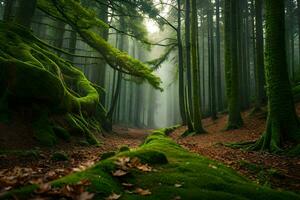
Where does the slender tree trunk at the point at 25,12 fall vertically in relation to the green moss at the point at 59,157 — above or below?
above

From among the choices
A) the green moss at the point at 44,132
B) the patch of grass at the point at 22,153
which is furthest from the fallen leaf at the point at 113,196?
the green moss at the point at 44,132

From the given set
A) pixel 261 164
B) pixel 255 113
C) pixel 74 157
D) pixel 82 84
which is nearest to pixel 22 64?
pixel 74 157

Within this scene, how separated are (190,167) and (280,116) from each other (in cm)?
479

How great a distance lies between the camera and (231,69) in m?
13.2

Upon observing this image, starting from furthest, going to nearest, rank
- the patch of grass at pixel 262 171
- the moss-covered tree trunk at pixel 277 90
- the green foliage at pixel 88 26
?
the green foliage at pixel 88 26 < the moss-covered tree trunk at pixel 277 90 < the patch of grass at pixel 262 171

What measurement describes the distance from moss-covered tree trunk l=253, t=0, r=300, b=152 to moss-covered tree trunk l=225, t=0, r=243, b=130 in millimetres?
4816

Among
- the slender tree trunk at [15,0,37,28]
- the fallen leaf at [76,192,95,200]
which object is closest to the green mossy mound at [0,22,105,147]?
the slender tree trunk at [15,0,37,28]

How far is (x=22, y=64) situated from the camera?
8.30 meters

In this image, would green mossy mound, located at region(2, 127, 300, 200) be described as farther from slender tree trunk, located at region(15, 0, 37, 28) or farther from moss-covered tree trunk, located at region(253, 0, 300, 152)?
slender tree trunk, located at region(15, 0, 37, 28)

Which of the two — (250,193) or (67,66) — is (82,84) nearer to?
(67,66)

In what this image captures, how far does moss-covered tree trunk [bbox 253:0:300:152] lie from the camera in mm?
7695

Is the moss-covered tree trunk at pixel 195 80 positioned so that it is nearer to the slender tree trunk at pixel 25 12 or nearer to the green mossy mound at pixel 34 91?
the green mossy mound at pixel 34 91

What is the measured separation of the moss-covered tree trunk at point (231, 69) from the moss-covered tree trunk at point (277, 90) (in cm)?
482

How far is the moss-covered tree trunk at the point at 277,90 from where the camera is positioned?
7695mm
